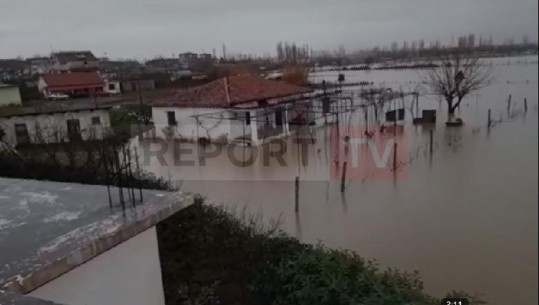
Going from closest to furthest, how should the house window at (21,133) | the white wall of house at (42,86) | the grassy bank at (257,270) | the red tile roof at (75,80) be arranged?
1. the grassy bank at (257,270)
2. the red tile roof at (75,80)
3. the white wall of house at (42,86)
4. the house window at (21,133)

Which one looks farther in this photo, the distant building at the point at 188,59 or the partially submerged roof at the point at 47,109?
the partially submerged roof at the point at 47,109

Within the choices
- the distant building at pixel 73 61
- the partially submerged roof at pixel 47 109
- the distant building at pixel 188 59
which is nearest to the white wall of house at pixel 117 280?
the distant building at pixel 188 59

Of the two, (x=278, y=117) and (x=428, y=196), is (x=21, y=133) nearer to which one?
(x=278, y=117)

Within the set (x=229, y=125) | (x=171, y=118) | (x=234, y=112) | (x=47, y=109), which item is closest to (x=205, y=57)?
(x=47, y=109)

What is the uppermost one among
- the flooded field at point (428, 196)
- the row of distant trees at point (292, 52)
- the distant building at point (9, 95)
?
the row of distant trees at point (292, 52)

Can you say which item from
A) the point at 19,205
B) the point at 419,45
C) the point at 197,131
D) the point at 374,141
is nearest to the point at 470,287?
the point at 419,45

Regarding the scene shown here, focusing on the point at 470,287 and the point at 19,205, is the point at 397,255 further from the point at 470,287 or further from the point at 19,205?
the point at 19,205

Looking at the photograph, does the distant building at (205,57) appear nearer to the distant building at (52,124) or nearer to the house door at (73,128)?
the distant building at (52,124)
